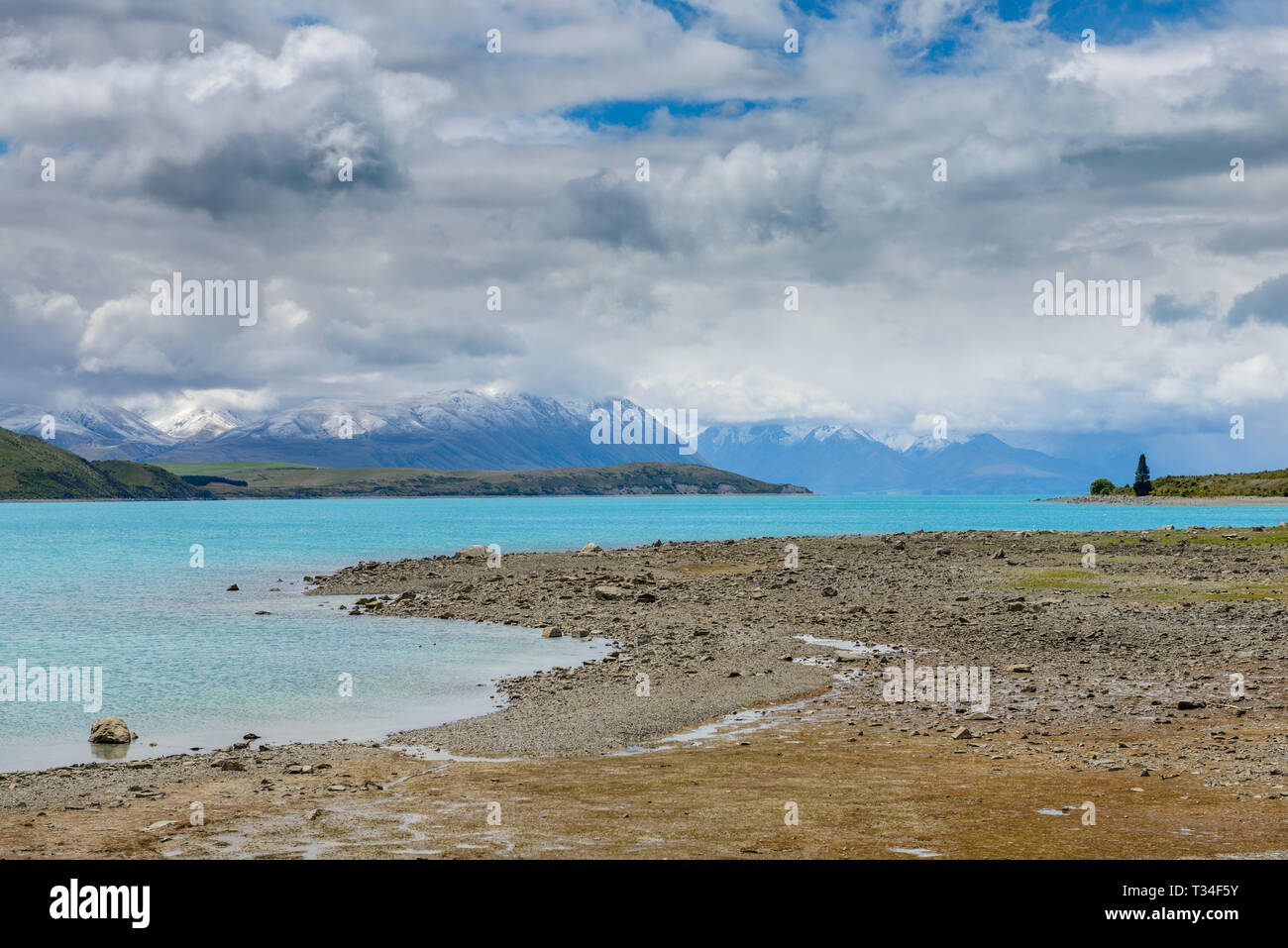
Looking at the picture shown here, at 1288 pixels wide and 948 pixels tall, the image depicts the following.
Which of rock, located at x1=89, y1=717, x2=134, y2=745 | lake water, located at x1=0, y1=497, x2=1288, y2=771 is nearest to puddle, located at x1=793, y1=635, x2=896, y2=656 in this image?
lake water, located at x1=0, y1=497, x2=1288, y2=771

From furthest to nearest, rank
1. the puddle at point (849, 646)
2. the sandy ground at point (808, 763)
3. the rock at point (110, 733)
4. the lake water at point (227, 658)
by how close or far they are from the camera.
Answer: the puddle at point (849, 646), the lake water at point (227, 658), the rock at point (110, 733), the sandy ground at point (808, 763)

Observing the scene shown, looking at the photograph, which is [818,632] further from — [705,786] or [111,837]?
[111,837]

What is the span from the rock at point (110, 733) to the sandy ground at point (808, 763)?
3.34 meters

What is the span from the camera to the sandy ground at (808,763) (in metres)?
14.1

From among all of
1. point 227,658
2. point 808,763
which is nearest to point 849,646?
point 808,763

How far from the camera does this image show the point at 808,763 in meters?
19.7

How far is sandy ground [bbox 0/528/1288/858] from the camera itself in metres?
14.1

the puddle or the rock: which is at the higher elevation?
the puddle

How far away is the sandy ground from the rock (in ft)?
10.9

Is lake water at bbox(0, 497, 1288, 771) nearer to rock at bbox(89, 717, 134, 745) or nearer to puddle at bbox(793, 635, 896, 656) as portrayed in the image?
rock at bbox(89, 717, 134, 745)

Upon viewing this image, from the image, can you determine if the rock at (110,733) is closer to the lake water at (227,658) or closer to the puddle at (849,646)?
the lake water at (227,658)

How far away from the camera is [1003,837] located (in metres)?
13.7

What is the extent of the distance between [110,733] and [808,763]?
17.0 metres

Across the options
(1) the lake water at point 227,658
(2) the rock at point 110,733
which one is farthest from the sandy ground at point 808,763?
(2) the rock at point 110,733
